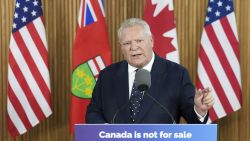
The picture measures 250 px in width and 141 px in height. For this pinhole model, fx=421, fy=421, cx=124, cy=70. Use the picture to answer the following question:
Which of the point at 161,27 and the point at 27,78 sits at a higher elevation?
the point at 161,27

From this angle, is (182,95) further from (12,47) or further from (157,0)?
(12,47)

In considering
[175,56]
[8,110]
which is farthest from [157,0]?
[8,110]

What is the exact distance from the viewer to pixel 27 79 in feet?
13.5

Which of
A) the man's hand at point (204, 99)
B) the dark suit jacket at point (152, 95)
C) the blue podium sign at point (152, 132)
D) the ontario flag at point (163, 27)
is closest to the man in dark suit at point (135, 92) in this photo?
the dark suit jacket at point (152, 95)

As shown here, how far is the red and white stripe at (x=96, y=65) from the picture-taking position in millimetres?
4000

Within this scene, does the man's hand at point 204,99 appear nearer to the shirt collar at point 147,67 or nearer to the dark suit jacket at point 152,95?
the dark suit jacket at point 152,95

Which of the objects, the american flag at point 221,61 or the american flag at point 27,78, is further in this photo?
the american flag at point 27,78

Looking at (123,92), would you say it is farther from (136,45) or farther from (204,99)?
(204,99)

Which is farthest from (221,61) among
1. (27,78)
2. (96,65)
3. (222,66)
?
(27,78)

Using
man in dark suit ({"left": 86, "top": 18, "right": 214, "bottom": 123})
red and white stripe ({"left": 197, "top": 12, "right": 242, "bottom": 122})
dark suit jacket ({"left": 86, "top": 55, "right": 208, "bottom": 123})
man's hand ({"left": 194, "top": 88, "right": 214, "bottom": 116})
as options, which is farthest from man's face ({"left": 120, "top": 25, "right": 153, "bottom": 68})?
red and white stripe ({"left": 197, "top": 12, "right": 242, "bottom": 122})

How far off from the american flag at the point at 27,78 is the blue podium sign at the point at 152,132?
247cm

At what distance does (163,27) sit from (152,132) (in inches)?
93.0

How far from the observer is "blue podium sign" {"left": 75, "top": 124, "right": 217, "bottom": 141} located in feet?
5.55

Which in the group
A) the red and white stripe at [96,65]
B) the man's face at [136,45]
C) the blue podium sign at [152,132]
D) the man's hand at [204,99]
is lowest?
the blue podium sign at [152,132]
